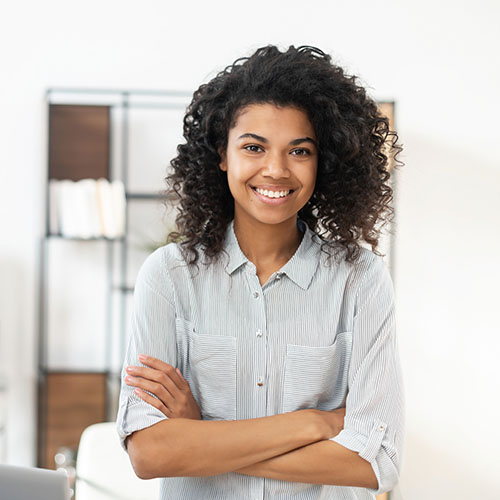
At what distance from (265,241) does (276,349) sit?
25 centimetres

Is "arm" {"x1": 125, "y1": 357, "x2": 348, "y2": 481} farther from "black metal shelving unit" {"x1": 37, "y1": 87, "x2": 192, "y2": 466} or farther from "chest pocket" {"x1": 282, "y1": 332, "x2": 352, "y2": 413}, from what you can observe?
"black metal shelving unit" {"x1": 37, "y1": 87, "x2": 192, "y2": 466}

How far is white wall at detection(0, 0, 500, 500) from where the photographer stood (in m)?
3.77

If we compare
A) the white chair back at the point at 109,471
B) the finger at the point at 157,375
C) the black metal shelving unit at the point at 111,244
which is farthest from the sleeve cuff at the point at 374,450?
the black metal shelving unit at the point at 111,244

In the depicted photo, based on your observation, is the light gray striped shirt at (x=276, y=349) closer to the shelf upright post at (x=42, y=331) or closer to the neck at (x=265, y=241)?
the neck at (x=265, y=241)

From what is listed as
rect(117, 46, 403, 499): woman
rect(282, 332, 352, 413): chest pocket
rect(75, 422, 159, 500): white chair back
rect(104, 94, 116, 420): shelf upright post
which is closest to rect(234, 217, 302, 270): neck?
rect(117, 46, 403, 499): woman

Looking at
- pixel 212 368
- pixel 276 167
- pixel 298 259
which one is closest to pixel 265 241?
pixel 298 259

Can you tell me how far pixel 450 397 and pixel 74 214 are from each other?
7.44 feet

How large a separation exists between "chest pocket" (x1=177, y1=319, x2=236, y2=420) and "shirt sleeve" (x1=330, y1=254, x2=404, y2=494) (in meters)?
0.23

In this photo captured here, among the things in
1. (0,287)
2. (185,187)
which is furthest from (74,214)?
(185,187)

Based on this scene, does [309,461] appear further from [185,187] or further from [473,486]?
[473,486]

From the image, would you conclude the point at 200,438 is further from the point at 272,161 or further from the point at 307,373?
the point at 272,161

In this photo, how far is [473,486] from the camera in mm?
3889

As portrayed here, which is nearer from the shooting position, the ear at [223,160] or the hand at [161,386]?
the hand at [161,386]

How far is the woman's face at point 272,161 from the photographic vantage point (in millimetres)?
1404
